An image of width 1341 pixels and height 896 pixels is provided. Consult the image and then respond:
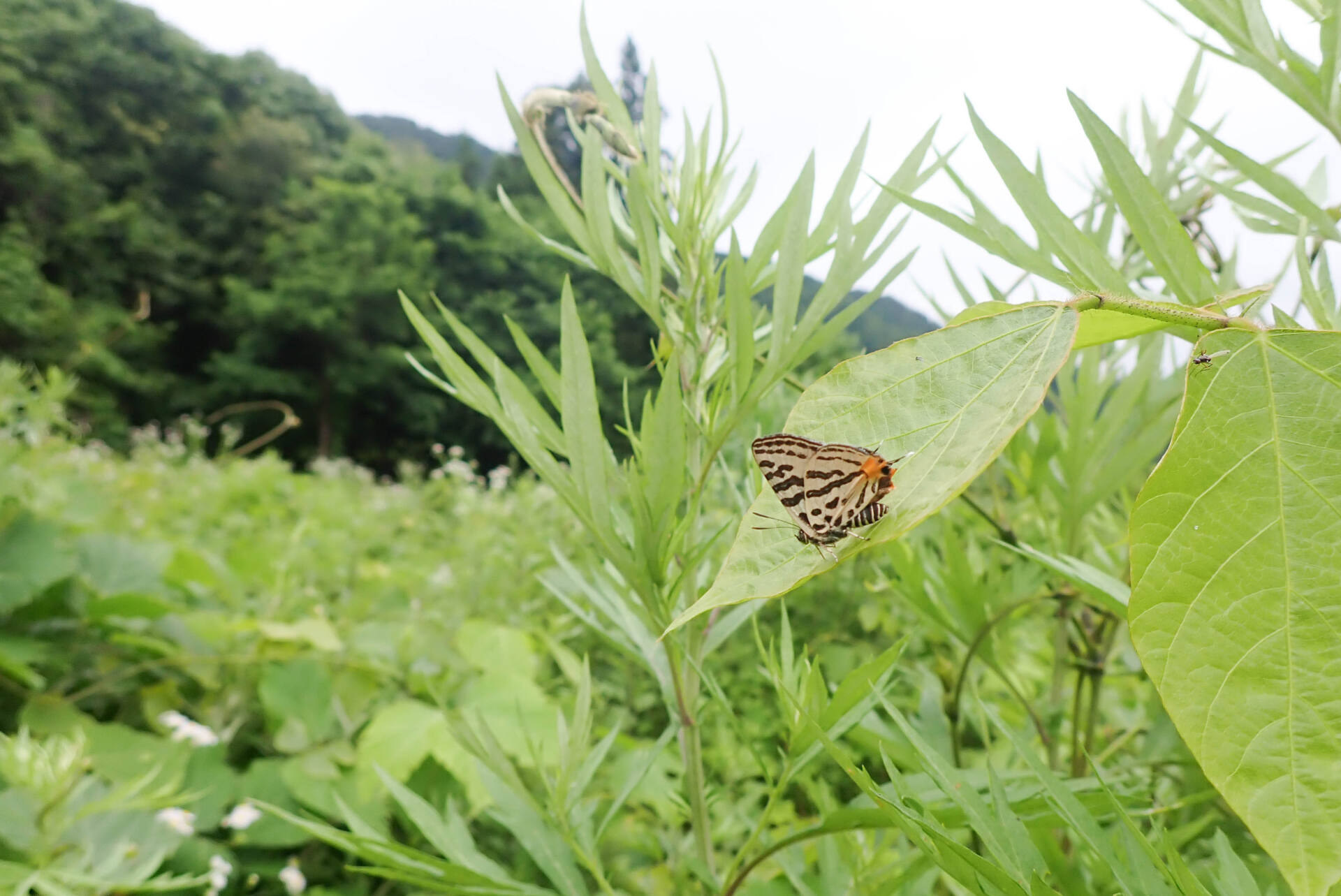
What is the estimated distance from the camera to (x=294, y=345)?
1541cm

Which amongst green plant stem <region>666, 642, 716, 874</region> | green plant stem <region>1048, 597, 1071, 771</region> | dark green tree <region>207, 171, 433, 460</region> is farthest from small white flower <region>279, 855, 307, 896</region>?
dark green tree <region>207, 171, 433, 460</region>

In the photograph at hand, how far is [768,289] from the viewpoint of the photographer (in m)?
0.56

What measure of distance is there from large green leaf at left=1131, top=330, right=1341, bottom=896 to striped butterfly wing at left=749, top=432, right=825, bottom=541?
0.24 feet

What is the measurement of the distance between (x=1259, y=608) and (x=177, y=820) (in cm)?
97

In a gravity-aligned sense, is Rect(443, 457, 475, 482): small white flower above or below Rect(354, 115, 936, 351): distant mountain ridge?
below

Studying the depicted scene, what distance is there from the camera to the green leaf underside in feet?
0.48

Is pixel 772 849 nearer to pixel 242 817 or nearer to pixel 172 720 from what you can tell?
pixel 242 817

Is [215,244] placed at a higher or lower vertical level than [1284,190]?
lower

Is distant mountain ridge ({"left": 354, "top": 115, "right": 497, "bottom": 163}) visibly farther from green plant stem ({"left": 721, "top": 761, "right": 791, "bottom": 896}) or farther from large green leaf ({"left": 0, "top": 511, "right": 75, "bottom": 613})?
green plant stem ({"left": 721, "top": 761, "right": 791, "bottom": 896})

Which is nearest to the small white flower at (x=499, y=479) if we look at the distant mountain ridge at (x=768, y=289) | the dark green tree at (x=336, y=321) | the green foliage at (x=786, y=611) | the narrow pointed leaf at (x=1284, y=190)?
the green foliage at (x=786, y=611)

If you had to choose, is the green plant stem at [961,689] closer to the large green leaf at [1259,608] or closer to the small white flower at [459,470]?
the large green leaf at [1259,608]

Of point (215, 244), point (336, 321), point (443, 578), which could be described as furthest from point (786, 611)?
point (215, 244)

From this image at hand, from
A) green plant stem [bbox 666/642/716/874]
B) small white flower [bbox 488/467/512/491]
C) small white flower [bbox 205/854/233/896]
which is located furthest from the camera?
small white flower [bbox 488/467/512/491]

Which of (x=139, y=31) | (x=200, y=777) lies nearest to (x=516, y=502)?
(x=200, y=777)
